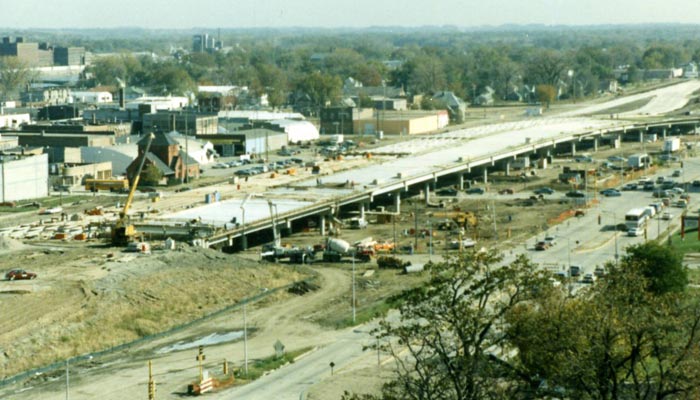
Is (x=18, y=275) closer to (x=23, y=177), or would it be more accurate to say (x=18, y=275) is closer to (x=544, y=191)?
(x=23, y=177)

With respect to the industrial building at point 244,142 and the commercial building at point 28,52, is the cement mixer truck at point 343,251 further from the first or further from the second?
the commercial building at point 28,52

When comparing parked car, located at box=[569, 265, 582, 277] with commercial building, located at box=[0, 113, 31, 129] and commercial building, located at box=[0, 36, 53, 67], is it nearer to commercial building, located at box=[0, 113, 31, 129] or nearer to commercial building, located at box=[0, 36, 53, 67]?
commercial building, located at box=[0, 113, 31, 129]

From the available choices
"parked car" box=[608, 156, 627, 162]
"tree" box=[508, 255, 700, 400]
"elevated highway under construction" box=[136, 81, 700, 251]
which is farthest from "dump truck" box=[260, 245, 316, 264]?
"parked car" box=[608, 156, 627, 162]

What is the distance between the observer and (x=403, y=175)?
44375mm

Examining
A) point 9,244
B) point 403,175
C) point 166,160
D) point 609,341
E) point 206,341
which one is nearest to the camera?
point 609,341

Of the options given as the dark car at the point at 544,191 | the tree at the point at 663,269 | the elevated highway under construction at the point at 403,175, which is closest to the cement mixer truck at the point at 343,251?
the elevated highway under construction at the point at 403,175

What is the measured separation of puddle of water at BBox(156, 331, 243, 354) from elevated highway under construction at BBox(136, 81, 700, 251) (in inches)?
314

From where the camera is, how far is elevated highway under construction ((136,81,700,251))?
3466 cm

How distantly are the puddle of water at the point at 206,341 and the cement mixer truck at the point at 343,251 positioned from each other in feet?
25.9

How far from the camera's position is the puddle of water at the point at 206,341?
23594 millimetres

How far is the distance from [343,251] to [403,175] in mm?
11951

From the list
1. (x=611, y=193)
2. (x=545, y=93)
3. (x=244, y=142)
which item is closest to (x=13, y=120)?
(x=244, y=142)

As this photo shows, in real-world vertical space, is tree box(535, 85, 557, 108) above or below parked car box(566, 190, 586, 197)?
above

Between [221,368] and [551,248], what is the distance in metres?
14.1
